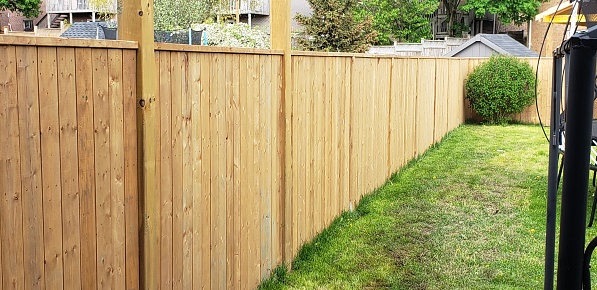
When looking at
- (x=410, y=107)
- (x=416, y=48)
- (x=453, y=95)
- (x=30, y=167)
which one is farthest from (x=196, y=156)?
(x=416, y=48)

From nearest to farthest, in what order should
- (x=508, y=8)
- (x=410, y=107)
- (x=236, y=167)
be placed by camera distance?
(x=236, y=167)
(x=410, y=107)
(x=508, y=8)

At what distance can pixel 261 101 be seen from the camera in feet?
15.9

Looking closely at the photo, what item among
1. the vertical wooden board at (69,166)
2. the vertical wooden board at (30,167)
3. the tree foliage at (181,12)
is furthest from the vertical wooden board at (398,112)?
the tree foliage at (181,12)

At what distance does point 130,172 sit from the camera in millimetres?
3270

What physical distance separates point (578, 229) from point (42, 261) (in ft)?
6.26

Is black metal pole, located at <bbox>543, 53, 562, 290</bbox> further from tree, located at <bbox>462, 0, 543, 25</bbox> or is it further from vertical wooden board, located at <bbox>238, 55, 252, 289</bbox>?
tree, located at <bbox>462, 0, 543, 25</bbox>

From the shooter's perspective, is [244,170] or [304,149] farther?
[304,149]

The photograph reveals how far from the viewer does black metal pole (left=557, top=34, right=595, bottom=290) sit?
7.61 ft

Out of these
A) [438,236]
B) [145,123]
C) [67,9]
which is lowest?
[438,236]

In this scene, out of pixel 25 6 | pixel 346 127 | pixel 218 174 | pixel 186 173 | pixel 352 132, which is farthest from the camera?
pixel 25 6

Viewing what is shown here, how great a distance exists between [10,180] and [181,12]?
19.2 metres

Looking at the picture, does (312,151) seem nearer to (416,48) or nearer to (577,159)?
(577,159)

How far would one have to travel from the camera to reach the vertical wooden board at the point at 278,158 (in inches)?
202

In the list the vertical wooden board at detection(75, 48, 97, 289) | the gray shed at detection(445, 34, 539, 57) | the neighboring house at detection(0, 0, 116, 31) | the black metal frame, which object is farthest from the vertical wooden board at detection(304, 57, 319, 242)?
the neighboring house at detection(0, 0, 116, 31)
